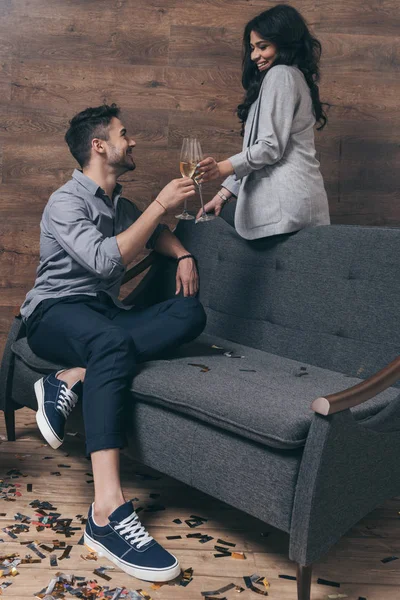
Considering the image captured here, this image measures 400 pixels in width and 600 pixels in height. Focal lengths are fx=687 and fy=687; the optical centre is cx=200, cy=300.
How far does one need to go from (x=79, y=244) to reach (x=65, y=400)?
524 millimetres

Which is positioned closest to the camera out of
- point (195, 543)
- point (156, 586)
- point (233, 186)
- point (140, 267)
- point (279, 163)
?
point (156, 586)

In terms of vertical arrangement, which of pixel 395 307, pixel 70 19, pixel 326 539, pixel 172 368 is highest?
pixel 70 19

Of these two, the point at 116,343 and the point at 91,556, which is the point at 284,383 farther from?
the point at 91,556

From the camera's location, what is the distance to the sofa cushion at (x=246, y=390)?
171 cm

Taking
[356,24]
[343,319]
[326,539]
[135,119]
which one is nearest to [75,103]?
[135,119]

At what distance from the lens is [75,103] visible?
3.51 m

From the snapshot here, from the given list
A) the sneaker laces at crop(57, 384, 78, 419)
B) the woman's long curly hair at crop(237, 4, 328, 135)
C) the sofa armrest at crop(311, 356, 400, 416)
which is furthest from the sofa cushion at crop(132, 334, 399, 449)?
the woman's long curly hair at crop(237, 4, 328, 135)

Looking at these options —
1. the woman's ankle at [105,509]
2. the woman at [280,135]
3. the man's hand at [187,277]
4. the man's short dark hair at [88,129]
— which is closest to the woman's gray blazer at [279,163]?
the woman at [280,135]

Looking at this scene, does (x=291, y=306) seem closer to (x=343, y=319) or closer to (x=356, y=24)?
(x=343, y=319)

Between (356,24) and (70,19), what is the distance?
57.1 inches

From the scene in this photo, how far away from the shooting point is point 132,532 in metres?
1.83

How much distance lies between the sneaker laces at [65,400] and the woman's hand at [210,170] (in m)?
0.80

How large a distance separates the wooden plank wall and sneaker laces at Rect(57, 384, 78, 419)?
1621 millimetres

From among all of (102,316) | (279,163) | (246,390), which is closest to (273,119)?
(279,163)
